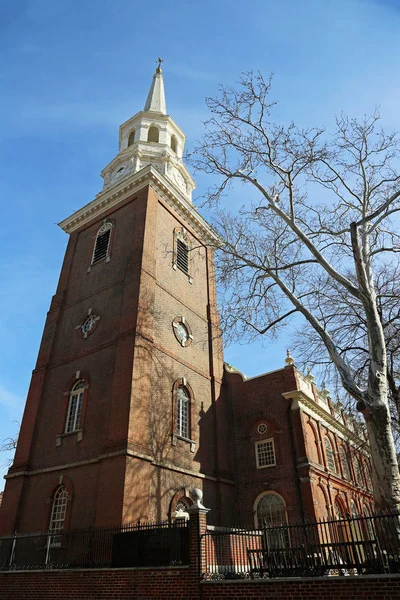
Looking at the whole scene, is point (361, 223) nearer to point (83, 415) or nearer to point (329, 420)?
point (83, 415)

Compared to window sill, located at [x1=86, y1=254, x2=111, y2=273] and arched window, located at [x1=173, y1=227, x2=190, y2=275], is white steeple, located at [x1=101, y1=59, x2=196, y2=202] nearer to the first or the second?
arched window, located at [x1=173, y1=227, x2=190, y2=275]

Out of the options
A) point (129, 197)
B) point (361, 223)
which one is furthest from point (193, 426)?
point (129, 197)

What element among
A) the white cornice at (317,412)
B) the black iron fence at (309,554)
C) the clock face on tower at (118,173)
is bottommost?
the black iron fence at (309,554)

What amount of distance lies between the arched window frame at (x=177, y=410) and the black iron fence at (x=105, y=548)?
474 cm

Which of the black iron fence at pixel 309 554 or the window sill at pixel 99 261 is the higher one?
the window sill at pixel 99 261

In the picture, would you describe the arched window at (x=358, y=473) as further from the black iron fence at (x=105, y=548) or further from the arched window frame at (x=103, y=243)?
the arched window frame at (x=103, y=243)

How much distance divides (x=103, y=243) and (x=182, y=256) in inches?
179

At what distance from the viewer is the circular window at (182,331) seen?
2136 centimetres

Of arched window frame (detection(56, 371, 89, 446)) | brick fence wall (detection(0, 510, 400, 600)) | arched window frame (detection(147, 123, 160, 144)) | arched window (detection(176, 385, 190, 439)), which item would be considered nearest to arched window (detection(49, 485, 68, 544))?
arched window frame (detection(56, 371, 89, 446))

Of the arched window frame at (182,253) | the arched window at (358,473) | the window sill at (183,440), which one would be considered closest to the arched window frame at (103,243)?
the arched window frame at (182,253)

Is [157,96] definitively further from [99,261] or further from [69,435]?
[69,435]

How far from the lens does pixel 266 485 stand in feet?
66.3

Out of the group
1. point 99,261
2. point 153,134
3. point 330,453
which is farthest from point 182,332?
point 153,134

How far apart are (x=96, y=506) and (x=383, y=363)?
34.8 ft
